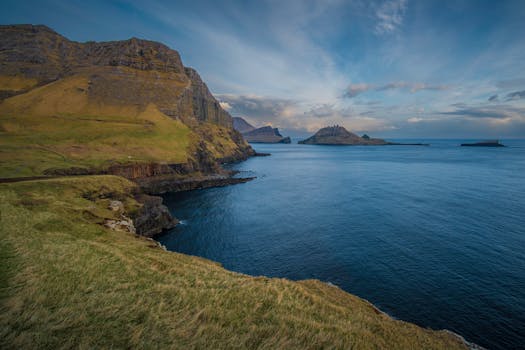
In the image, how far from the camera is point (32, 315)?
1017 cm

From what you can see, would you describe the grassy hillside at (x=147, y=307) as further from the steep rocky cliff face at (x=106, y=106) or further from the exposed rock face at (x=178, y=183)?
the exposed rock face at (x=178, y=183)

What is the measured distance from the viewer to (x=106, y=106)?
148m

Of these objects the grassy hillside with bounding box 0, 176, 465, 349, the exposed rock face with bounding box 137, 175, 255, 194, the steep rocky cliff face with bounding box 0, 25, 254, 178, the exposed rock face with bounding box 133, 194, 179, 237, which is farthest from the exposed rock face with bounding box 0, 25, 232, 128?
the grassy hillside with bounding box 0, 176, 465, 349

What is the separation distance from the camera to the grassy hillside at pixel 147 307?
9898 mm

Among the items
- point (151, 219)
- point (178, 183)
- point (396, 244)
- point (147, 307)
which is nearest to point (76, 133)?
point (178, 183)

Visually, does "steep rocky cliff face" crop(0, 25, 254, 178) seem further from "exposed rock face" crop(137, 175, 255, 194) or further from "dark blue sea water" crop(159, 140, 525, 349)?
"dark blue sea water" crop(159, 140, 525, 349)

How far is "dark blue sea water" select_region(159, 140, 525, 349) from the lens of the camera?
2717cm

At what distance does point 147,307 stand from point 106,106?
6749 inches

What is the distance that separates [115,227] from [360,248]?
40.5m

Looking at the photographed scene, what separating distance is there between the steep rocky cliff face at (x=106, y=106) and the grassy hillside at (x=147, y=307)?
6449 centimetres

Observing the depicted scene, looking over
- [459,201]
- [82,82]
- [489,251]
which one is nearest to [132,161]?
[489,251]

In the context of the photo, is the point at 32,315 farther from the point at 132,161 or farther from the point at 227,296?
the point at 132,161

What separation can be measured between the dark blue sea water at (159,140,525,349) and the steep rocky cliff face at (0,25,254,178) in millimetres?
36464

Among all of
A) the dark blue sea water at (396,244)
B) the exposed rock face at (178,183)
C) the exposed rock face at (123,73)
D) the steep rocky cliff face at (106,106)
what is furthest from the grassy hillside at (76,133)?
the dark blue sea water at (396,244)
